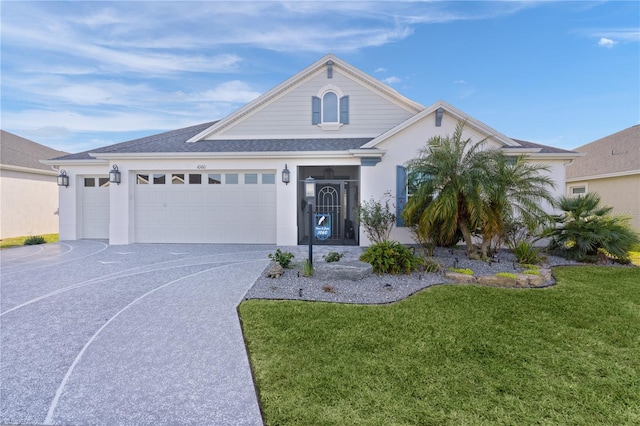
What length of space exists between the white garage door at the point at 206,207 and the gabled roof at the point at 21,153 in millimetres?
8126

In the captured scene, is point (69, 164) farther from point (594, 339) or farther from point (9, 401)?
point (594, 339)

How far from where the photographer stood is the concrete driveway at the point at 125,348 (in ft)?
8.21

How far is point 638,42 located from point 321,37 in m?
12.7

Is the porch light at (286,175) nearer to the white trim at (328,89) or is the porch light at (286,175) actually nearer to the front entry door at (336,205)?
the front entry door at (336,205)

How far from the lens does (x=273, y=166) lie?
409 inches

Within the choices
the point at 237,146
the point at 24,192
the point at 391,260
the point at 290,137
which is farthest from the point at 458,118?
the point at 24,192

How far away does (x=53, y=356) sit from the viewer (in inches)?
131

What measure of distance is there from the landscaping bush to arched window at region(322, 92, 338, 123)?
8401 millimetres

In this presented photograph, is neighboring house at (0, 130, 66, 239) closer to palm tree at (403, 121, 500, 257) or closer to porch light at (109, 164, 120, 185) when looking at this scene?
porch light at (109, 164, 120, 185)

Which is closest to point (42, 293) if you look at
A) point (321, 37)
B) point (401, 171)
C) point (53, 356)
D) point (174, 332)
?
point (53, 356)

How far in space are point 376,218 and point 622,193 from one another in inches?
562

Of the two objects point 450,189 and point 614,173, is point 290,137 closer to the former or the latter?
point 450,189

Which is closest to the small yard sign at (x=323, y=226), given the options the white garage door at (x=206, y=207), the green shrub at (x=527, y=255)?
the white garage door at (x=206, y=207)

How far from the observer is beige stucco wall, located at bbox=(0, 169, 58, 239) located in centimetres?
1310
